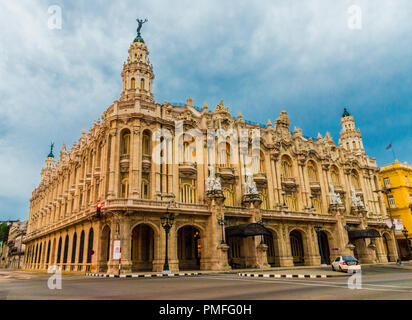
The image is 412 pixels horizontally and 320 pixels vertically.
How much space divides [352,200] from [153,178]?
3527 cm

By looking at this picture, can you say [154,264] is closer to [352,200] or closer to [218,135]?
[218,135]

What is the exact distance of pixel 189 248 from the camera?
38562mm

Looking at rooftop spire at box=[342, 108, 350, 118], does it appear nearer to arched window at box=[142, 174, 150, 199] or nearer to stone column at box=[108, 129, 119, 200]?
arched window at box=[142, 174, 150, 199]

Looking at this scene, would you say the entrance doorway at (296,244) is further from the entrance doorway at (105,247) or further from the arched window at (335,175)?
the entrance doorway at (105,247)

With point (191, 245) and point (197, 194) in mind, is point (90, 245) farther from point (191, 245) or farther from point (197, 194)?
point (197, 194)

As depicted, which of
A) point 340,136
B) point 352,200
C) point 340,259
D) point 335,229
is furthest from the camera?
point 340,136

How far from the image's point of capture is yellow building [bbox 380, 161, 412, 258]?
60281mm

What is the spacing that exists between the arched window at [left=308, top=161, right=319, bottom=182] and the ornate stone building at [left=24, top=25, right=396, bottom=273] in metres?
0.18

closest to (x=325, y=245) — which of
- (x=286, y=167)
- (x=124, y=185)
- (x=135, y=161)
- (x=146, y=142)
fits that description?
(x=286, y=167)

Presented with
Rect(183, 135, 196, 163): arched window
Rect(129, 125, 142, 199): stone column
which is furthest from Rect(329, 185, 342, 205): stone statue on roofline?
Rect(129, 125, 142, 199): stone column

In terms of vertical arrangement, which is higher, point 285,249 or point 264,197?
point 264,197

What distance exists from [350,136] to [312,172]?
1913 centimetres

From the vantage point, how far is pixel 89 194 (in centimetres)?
4309
